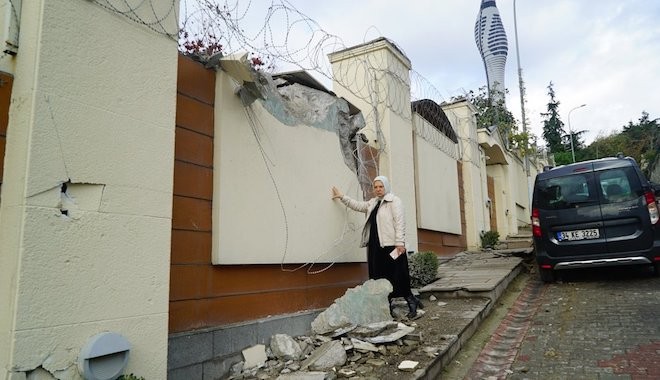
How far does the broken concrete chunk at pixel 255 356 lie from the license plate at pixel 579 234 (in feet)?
15.7

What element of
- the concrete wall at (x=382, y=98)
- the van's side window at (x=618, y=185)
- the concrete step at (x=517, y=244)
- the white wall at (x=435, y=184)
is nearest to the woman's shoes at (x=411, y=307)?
the concrete wall at (x=382, y=98)

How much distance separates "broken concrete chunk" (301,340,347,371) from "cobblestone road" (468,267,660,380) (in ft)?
3.69

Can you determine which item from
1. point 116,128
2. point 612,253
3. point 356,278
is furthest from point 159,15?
point 612,253

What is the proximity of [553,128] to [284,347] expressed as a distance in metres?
53.1

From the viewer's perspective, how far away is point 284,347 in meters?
4.00

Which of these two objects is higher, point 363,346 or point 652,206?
point 652,206

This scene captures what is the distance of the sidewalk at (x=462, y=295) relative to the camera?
161 inches

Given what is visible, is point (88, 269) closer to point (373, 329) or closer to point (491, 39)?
point (373, 329)

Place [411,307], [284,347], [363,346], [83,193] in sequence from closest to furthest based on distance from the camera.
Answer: [83,193], [363,346], [284,347], [411,307]

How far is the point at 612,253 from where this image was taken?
6336mm

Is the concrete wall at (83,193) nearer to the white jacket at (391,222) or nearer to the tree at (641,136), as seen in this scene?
the white jacket at (391,222)

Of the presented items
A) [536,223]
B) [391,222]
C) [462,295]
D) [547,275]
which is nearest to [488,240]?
[547,275]

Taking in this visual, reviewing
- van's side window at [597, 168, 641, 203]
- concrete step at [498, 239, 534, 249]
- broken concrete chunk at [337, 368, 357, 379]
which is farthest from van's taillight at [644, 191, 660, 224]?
broken concrete chunk at [337, 368, 357, 379]

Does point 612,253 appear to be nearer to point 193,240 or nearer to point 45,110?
point 193,240
